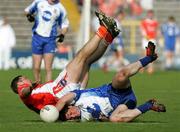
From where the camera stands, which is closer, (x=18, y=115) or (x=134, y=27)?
(x=18, y=115)

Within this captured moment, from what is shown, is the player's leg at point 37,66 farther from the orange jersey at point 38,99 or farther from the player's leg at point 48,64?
the orange jersey at point 38,99

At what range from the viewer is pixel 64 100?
41.2ft

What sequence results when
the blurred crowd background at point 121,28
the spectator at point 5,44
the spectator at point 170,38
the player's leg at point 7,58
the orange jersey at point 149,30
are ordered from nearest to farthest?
the orange jersey at point 149,30, the player's leg at point 7,58, the spectator at point 5,44, the blurred crowd background at point 121,28, the spectator at point 170,38

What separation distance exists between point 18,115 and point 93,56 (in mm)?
1784

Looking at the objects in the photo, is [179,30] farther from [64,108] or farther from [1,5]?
[64,108]

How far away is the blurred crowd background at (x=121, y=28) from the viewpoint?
3488 cm

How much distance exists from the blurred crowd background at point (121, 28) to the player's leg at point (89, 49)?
2086 cm

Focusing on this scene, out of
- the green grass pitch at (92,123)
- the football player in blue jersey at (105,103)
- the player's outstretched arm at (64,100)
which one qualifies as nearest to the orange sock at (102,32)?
the football player in blue jersey at (105,103)

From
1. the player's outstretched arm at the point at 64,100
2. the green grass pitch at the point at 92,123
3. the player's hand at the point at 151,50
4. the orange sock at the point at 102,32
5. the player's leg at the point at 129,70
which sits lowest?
the green grass pitch at the point at 92,123

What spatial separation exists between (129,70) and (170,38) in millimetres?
24832

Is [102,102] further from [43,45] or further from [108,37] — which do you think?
[43,45]

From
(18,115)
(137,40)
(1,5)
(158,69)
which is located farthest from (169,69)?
(18,115)

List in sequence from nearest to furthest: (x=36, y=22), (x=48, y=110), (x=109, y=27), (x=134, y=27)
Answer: (x=48, y=110)
(x=109, y=27)
(x=36, y=22)
(x=134, y=27)

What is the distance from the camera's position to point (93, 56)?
13.5 m
